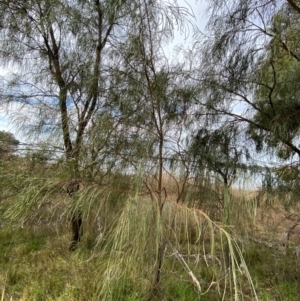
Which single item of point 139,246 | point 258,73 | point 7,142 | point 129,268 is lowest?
point 129,268

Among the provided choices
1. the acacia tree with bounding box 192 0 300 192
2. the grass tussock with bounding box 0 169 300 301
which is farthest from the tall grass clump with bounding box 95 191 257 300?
the acacia tree with bounding box 192 0 300 192

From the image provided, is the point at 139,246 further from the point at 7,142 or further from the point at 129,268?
the point at 7,142

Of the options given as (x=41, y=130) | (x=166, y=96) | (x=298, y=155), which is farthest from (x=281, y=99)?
(x=41, y=130)

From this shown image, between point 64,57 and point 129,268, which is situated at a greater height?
point 64,57

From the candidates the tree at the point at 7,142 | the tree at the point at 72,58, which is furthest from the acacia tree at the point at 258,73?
the tree at the point at 7,142

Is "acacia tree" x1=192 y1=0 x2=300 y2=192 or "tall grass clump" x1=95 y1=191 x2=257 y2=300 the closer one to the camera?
"tall grass clump" x1=95 y1=191 x2=257 y2=300

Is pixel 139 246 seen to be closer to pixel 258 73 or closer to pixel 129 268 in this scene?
pixel 129 268

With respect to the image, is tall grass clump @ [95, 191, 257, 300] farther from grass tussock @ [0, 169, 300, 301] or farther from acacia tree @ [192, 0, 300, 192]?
acacia tree @ [192, 0, 300, 192]

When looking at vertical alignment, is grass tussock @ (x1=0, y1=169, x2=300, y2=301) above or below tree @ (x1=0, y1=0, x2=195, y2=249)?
below

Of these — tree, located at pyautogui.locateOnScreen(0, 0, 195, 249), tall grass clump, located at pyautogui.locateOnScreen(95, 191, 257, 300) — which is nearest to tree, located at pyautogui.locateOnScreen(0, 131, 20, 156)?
tree, located at pyautogui.locateOnScreen(0, 0, 195, 249)

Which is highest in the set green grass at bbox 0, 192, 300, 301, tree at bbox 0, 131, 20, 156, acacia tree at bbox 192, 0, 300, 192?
acacia tree at bbox 192, 0, 300, 192

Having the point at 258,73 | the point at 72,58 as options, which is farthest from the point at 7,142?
the point at 258,73

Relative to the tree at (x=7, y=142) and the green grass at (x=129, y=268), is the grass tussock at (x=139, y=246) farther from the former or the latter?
the tree at (x=7, y=142)

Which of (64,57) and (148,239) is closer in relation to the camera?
(148,239)
